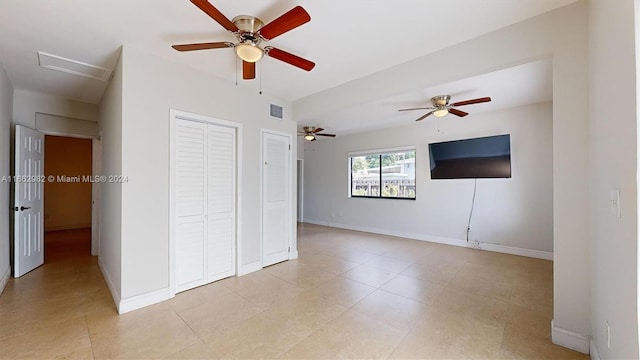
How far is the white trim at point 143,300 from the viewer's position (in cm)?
233

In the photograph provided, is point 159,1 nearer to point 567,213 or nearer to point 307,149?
point 567,213

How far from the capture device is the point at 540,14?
1.93 m

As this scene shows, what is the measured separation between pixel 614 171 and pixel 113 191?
394 cm

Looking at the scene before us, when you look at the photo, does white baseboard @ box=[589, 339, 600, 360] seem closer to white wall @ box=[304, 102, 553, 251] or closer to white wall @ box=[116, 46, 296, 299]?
white wall @ box=[304, 102, 553, 251]

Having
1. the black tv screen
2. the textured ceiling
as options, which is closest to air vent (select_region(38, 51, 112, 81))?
the textured ceiling

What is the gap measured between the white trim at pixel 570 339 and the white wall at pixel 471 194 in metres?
2.84

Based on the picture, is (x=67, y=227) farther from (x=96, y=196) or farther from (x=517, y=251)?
(x=517, y=251)

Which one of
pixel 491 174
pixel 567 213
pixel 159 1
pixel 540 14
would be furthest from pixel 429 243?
pixel 159 1

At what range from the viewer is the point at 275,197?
380 cm

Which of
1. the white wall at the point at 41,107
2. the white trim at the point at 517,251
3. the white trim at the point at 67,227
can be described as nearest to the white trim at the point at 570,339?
the white trim at the point at 517,251

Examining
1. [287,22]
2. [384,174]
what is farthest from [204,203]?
[384,174]

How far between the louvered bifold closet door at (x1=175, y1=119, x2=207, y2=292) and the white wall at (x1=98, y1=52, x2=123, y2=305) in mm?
490

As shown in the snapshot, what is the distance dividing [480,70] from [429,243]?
3707 millimetres

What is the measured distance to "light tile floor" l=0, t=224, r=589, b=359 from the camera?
6.05 feet
